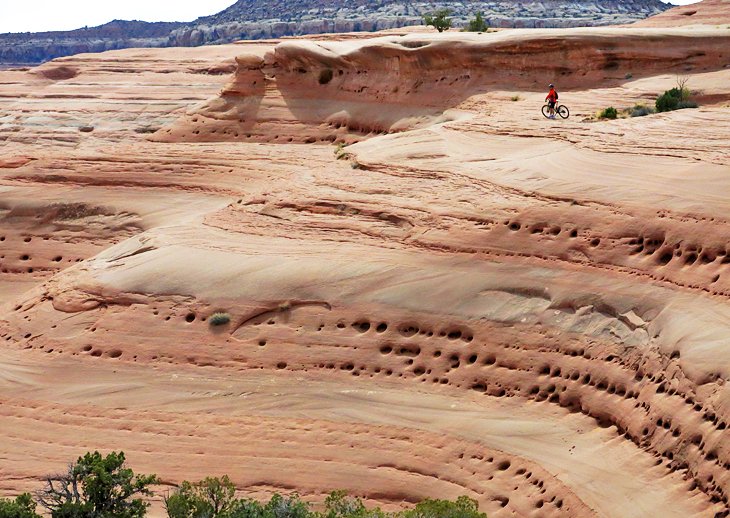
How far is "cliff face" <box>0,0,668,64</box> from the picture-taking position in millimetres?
106250

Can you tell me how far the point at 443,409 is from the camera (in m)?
21.1

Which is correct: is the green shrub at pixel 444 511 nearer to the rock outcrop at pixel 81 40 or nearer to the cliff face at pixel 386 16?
the cliff face at pixel 386 16

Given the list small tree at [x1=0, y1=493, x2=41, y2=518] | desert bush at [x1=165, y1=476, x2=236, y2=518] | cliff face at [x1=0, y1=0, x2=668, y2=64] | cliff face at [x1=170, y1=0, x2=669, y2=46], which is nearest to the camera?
small tree at [x1=0, y1=493, x2=41, y2=518]

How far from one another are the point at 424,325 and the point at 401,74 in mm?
15035

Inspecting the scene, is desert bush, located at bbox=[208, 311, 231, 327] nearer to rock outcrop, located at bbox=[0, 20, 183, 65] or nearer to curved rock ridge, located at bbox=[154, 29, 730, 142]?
curved rock ridge, located at bbox=[154, 29, 730, 142]

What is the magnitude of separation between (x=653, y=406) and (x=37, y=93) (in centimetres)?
3331

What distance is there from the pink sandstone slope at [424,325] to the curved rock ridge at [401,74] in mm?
1960

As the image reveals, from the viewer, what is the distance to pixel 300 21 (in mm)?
116562

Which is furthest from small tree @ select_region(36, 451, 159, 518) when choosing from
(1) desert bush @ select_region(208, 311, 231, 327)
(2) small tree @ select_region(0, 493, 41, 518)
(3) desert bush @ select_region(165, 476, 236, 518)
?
(1) desert bush @ select_region(208, 311, 231, 327)

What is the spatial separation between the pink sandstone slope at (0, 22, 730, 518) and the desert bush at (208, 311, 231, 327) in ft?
0.77

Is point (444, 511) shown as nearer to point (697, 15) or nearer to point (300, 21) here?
point (697, 15)

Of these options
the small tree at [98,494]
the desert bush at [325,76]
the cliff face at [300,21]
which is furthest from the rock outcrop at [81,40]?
the small tree at [98,494]

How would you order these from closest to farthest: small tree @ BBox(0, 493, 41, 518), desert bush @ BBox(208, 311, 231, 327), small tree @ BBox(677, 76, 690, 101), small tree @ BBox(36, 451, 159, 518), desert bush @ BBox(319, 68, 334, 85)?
1. small tree @ BBox(0, 493, 41, 518)
2. small tree @ BBox(36, 451, 159, 518)
3. desert bush @ BBox(208, 311, 231, 327)
4. small tree @ BBox(677, 76, 690, 101)
5. desert bush @ BBox(319, 68, 334, 85)

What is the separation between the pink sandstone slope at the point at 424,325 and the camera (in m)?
19.1
